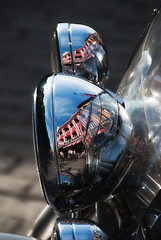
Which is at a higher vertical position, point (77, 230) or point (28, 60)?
point (77, 230)

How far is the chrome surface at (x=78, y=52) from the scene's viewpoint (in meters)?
1.06

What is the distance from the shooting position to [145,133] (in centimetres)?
72

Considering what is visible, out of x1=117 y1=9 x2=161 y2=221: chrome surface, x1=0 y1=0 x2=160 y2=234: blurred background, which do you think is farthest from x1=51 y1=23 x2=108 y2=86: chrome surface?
x1=0 y1=0 x2=160 y2=234: blurred background

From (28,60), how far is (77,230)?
2744 millimetres

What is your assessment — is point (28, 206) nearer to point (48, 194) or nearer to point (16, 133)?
point (16, 133)

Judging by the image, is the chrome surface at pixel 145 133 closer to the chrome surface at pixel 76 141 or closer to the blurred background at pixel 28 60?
the chrome surface at pixel 76 141

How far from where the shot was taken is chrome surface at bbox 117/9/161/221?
0.71 meters

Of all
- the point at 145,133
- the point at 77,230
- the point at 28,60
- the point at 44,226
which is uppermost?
the point at 145,133

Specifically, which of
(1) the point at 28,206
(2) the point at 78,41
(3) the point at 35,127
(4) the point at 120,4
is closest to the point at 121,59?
(4) the point at 120,4

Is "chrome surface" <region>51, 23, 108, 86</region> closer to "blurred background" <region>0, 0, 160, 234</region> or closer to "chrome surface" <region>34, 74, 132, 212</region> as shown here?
"chrome surface" <region>34, 74, 132, 212</region>

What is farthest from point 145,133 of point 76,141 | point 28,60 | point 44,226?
point 28,60

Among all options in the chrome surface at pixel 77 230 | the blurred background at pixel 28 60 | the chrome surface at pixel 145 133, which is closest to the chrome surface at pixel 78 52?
the chrome surface at pixel 145 133

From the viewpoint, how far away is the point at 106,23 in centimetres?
378

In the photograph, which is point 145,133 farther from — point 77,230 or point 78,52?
point 78,52
